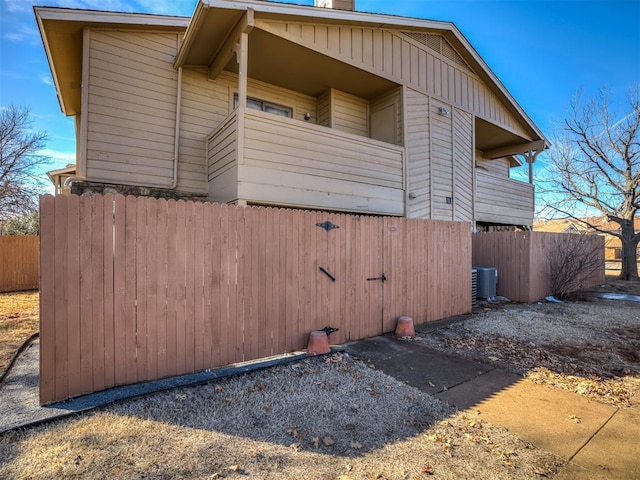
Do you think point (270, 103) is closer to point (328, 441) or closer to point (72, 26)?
point (72, 26)

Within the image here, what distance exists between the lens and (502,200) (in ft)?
39.5

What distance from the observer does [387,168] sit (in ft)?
27.7

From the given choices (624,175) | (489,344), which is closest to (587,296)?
(489,344)

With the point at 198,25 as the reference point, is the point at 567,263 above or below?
below

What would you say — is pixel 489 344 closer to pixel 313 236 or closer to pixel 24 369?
pixel 313 236

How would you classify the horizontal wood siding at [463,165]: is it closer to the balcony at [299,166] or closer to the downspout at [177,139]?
the balcony at [299,166]

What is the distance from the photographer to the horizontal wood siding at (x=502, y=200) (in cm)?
1137

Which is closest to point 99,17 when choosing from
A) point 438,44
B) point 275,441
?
point 275,441

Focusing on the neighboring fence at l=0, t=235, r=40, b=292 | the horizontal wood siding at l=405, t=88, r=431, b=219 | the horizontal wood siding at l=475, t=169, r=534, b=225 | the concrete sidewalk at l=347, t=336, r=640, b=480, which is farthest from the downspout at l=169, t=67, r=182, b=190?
the horizontal wood siding at l=475, t=169, r=534, b=225

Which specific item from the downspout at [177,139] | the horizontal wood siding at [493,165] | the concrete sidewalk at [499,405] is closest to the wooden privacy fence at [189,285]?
the concrete sidewalk at [499,405]

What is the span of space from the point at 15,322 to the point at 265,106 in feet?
23.9

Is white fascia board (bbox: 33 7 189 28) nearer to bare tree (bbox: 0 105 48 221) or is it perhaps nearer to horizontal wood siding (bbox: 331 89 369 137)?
horizontal wood siding (bbox: 331 89 369 137)

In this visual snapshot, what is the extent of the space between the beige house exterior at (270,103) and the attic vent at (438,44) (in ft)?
0.13

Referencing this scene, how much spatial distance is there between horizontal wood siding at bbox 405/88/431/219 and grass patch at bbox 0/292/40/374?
27.3 feet
